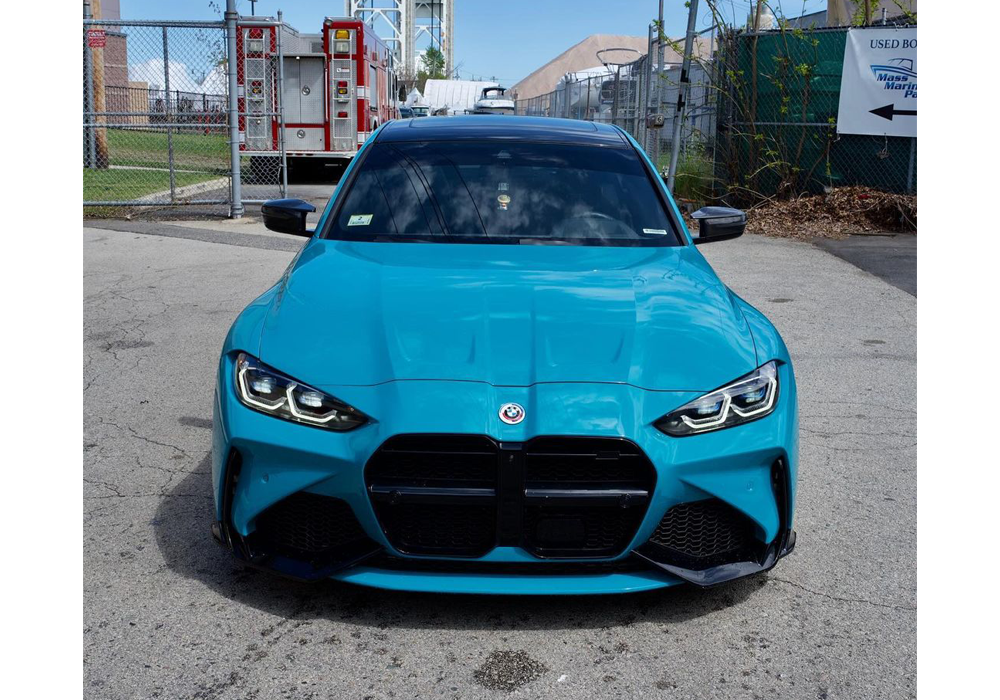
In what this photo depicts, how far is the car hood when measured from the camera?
10.4 ft

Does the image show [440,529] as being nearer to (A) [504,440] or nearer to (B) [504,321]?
(A) [504,440]

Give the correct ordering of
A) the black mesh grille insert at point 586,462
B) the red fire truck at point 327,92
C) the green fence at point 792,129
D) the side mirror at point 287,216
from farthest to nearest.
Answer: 1. the red fire truck at point 327,92
2. the green fence at point 792,129
3. the side mirror at point 287,216
4. the black mesh grille insert at point 586,462

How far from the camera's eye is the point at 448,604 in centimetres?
328

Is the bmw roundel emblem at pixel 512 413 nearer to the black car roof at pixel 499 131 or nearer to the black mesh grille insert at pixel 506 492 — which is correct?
the black mesh grille insert at pixel 506 492

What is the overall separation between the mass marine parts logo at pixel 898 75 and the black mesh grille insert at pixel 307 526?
12.9 metres

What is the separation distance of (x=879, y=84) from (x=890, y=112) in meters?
0.42

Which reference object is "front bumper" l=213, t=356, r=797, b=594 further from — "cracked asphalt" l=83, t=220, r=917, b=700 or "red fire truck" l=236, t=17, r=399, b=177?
"red fire truck" l=236, t=17, r=399, b=177

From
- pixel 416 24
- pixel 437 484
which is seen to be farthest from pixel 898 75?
pixel 416 24

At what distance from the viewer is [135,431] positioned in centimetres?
520

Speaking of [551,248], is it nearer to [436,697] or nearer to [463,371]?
[463,371]

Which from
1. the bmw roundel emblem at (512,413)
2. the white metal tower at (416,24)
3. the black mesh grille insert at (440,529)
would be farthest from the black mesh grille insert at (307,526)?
the white metal tower at (416,24)

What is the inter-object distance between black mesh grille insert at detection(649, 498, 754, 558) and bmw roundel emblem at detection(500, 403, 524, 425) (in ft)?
1.72

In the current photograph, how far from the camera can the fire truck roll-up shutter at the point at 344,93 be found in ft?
65.6

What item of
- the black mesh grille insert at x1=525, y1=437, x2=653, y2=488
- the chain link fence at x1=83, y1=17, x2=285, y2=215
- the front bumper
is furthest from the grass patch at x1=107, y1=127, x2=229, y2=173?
the black mesh grille insert at x1=525, y1=437, x2=653, y2=488
